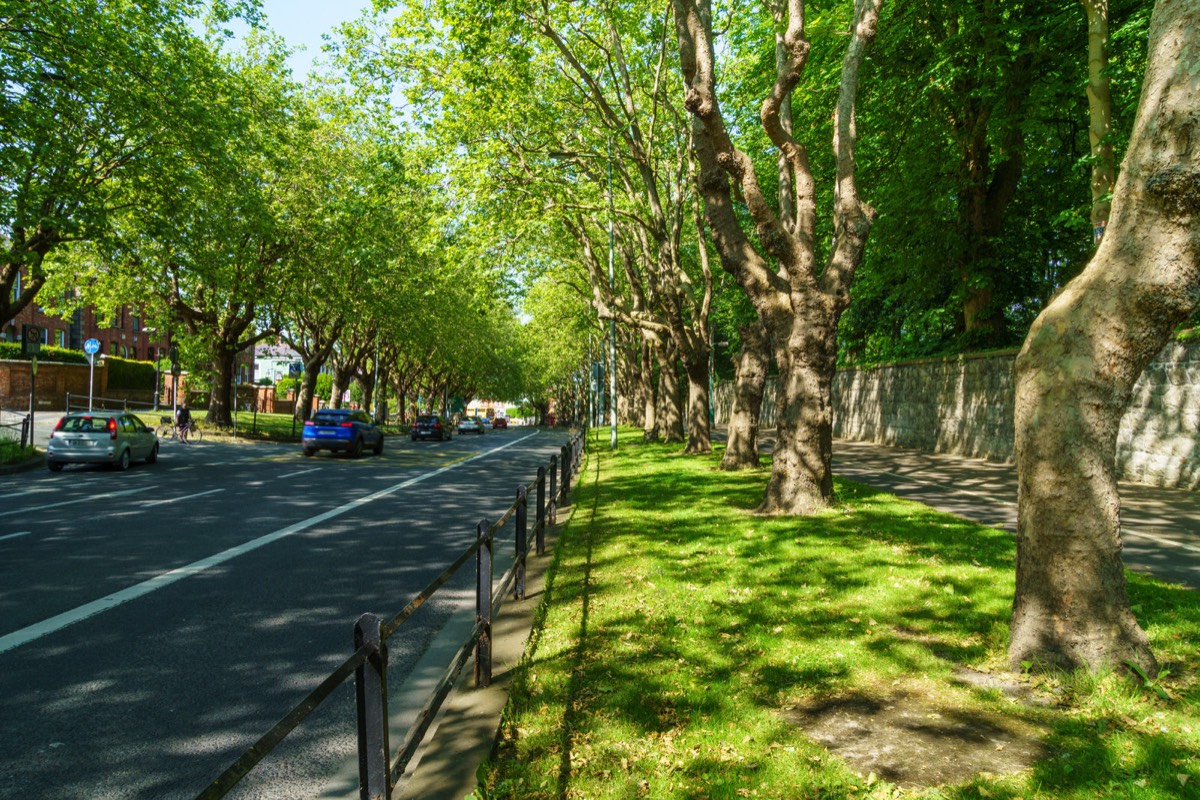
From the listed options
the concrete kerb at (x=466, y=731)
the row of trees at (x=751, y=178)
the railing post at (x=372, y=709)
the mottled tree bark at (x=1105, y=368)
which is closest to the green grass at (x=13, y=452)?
the row of trees at (x=751, y=178)

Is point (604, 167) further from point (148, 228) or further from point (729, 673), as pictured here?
point (729, 673)

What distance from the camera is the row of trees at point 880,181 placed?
4367mm

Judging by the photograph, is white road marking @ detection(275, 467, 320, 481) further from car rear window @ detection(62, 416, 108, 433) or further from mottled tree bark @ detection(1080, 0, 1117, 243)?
mottled tree bark @ detection(1080, 0, 1117, 243)

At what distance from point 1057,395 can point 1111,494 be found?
2.06ft

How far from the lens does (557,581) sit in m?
7.24

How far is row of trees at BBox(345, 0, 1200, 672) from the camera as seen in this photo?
4367 millimetres

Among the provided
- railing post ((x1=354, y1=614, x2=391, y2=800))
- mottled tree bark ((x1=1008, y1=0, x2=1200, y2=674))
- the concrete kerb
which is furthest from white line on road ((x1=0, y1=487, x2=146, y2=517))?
mottled tree bark ((x1=1008, y1=0, x2=1200, y2=674))

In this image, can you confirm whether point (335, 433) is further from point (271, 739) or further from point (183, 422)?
point (271, 739)

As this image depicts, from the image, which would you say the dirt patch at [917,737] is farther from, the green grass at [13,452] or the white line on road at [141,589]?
the green grass at [13,452]

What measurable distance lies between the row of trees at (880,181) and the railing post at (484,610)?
312 centimetres

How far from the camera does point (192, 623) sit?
597 cm

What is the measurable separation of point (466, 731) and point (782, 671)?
6.22 feet

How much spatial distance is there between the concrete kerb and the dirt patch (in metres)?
1.60

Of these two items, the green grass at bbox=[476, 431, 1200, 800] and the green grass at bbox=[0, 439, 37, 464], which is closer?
the green grass at bbox=[476, 431, 1200, 800]
